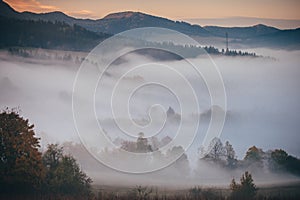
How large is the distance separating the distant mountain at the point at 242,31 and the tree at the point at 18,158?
33222mm

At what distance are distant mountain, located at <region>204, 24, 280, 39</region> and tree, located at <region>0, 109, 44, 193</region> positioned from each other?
3322 cm

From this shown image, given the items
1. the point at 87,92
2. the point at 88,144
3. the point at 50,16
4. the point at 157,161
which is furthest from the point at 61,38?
the point at 157,161

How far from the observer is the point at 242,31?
219 feet

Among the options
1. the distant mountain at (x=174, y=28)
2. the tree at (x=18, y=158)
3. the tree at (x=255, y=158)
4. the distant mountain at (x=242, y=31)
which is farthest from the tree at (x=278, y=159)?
the tree at (x=18, y=158)

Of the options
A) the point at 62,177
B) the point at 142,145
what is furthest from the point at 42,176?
the point at 142,145

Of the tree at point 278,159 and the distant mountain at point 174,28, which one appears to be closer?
the tree at point 278,159

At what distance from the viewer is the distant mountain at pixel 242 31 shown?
64531mm

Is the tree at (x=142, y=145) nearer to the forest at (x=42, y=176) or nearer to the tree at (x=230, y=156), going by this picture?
the tree at (x=230, y=156)

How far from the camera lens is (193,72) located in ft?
223

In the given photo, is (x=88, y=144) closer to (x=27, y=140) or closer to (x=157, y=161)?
(x=157, y=161)

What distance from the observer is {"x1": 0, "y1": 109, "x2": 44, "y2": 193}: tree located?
3431cm

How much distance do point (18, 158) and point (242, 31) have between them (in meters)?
39.8

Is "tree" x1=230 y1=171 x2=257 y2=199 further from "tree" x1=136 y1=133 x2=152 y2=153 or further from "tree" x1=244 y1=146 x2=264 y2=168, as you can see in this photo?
"tree" x1=136 y1=133 x2=152 y2=153

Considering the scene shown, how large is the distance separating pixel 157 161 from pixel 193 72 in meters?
21.6
